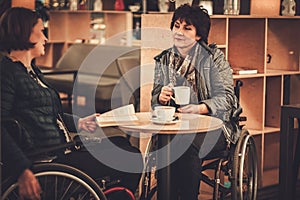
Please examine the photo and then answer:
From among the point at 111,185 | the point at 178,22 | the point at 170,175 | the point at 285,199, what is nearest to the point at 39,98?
the point at 111,185

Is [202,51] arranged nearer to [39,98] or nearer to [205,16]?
[205,16]

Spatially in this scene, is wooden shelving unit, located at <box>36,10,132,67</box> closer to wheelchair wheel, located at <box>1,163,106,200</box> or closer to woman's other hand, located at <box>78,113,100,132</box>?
woman's other hand, located at <box>78,113,100,132</box>

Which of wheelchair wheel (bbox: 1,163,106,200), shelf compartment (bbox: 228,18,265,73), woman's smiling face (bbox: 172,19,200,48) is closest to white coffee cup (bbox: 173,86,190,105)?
woman's smiling face (bbox: 172,19,200,48)

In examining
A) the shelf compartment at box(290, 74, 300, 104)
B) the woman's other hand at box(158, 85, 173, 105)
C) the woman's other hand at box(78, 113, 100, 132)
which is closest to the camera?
the woman's other hand at box(78, 113, 100, 132)

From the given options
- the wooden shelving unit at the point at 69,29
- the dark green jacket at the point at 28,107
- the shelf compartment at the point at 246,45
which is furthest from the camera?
the wooden shelving unit at the point at 69,29

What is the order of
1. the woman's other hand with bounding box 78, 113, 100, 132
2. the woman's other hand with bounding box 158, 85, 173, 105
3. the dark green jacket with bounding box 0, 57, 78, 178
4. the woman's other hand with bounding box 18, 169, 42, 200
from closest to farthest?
the woman's other hand with bounding box 18, 169, 42, 200 → the dark green jacket with bounding box 0, 57, 78, 178 → the woman's other hand with bounding box 78, 113, 100, 132 → the woman's other hand with bounding box 158, 85, 173, 105

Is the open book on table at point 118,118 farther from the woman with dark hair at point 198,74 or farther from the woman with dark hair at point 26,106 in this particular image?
the woman with dark hair at point 198,74

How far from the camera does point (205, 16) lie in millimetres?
3652

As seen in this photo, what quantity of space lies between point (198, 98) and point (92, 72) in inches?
176

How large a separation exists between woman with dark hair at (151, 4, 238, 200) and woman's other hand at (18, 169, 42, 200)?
112cm

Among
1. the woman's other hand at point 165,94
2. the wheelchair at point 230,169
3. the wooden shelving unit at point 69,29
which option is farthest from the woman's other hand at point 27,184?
the wooden shelving unit at point 69,29

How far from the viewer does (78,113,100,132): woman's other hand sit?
3141 mm

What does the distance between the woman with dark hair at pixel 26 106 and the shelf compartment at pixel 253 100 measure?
163 centimetres

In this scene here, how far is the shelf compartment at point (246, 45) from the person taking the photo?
4332 millimetres
